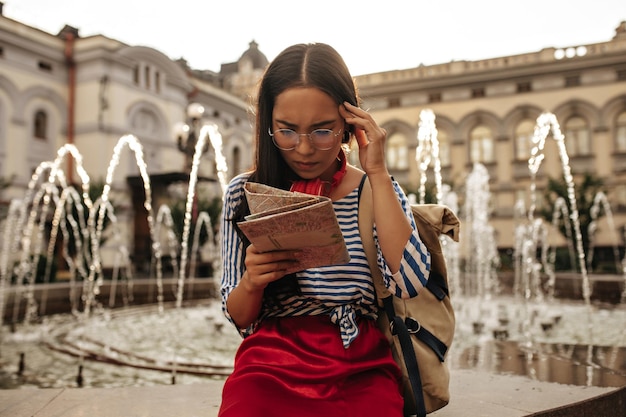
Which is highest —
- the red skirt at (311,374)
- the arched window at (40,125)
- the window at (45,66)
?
the window at (45,66)

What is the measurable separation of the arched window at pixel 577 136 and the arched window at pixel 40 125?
68.2 ft

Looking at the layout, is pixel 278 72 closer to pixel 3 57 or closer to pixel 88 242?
pixel 88 242

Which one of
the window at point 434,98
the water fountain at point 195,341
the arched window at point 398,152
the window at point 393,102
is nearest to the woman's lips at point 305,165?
the water fountain at point 195,341

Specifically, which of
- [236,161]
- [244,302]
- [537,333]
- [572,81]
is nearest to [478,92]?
[572,81]

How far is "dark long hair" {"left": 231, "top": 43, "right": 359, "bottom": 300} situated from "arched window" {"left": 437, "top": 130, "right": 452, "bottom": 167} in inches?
973

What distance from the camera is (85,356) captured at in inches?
160

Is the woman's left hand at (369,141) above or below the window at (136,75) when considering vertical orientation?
below

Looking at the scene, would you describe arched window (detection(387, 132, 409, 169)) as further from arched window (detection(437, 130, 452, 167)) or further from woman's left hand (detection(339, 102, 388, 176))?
woman's left hand (detection(339, 102, 388, 176))

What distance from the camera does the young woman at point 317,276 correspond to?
1340 mm

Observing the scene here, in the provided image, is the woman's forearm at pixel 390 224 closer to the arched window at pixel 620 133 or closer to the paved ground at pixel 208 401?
the paved ground at pixel 208 401

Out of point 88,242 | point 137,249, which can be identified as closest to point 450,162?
point 137,249

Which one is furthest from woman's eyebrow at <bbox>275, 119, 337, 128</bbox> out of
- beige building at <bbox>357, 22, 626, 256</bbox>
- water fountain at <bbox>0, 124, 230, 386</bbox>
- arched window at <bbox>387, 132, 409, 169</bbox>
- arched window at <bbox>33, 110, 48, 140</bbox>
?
arched window at <bbox>387, 132, 409, 169</bbox>

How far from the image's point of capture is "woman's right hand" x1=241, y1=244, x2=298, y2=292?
51.4 inches

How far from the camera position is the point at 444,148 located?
Answer: 2578 centimetres
